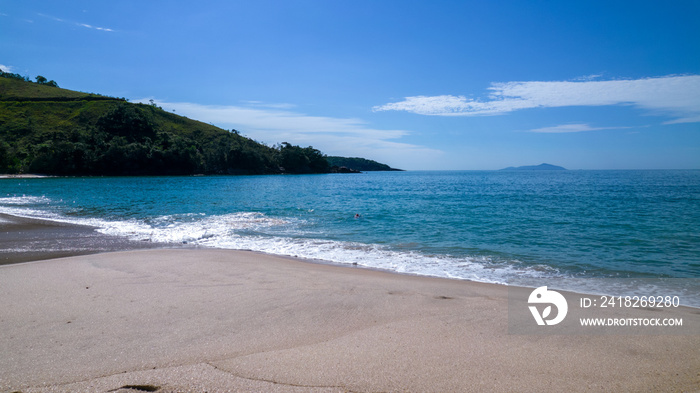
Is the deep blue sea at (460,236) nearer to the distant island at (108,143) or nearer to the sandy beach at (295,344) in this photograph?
the sandy beach at (295,344)

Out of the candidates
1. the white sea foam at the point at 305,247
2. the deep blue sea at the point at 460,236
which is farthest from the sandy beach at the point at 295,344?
the deep blue sea at the point at 460,236

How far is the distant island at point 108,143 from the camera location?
82.7 m

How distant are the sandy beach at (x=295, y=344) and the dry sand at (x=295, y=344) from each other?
18 millimetres

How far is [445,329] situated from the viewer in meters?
4.67

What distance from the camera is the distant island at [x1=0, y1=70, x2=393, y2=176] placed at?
271ft

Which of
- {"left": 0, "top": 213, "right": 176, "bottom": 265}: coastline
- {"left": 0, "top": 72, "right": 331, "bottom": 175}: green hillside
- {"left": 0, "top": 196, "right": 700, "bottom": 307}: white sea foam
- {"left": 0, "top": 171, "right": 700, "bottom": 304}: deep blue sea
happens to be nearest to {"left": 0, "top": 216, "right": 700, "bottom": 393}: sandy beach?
{"left": 0, "top": 196, "right": 700, "bottom": 307}: white sea foam

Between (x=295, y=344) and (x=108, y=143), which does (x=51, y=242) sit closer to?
(x=295, y=344)

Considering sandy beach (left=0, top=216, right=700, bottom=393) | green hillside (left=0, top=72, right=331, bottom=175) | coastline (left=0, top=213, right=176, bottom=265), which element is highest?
green hillside (left=0, top=72, right=331, bottom=175)

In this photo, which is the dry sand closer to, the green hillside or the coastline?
the coastline

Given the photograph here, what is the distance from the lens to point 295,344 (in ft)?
13.7

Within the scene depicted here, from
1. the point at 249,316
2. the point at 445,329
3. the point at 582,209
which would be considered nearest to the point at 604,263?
the point at 445,329

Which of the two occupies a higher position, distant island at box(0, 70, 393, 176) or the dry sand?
distant island at box(0, 70, 393, 176)

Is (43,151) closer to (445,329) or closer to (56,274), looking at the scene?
(56,274)

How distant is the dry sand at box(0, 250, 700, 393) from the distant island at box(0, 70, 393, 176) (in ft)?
320
